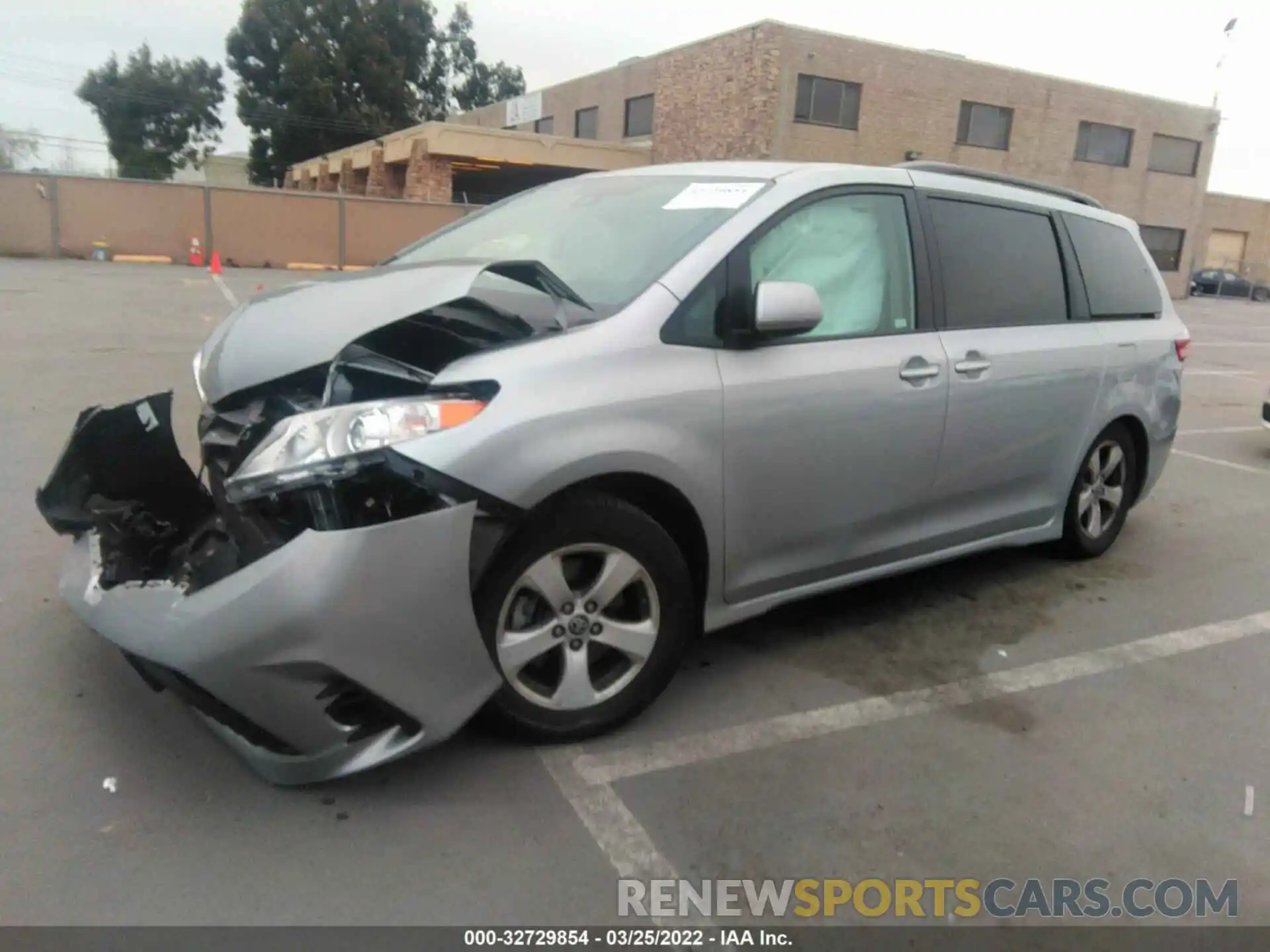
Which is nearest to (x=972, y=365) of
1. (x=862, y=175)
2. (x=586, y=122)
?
(x=862, y=175)

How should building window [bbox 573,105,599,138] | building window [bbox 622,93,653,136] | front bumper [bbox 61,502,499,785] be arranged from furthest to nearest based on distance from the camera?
1. building window [bbox 573,105,599,138]
2. building window [bbox 622,93,653,136]
3. front bumper [bbox 61,502,499,785]

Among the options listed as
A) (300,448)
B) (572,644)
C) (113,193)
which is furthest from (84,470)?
(113,193)

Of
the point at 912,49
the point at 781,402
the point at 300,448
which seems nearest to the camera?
the point at 300,448

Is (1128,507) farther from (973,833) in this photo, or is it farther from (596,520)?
(596,520)

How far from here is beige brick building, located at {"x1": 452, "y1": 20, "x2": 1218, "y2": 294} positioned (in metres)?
29.9

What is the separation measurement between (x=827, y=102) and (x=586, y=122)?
14.1 m

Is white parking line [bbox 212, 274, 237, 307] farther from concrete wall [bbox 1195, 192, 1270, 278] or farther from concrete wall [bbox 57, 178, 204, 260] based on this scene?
concrete wall [bbox 1195, 192, 1270, 278]

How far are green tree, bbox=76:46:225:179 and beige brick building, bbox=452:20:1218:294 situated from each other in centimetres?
2559

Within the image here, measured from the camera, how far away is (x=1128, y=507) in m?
5.25

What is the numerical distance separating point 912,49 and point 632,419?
109 feet

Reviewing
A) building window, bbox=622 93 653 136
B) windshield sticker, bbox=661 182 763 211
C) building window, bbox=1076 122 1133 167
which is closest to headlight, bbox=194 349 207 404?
windshield sticker, bbox=661 182 763 211

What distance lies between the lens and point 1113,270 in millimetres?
4855

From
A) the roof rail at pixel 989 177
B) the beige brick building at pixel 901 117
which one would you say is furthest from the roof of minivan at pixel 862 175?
the beige brick building at pixel 901 117

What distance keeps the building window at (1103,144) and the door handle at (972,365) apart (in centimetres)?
3740
